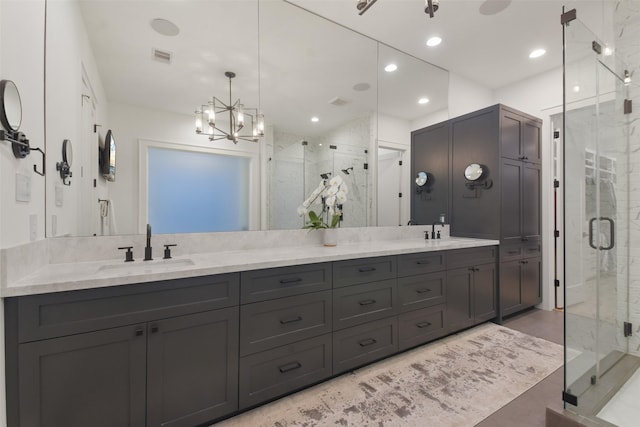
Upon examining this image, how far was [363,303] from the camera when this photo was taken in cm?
216

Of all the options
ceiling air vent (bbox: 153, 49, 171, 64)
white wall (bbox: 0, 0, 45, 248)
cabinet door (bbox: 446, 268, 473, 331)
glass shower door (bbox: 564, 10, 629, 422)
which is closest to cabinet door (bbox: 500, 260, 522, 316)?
cabinet door (bbox: 446, 268, 473, 331)

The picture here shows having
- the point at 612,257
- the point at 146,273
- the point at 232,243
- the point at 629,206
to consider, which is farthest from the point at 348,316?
the point at 629,206

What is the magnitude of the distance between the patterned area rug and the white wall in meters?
1.50

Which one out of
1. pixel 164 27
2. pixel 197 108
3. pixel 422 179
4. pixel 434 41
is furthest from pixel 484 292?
pixel 164 27

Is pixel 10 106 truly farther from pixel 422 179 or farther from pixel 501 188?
pixel 501 188

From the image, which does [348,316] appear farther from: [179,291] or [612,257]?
[612,257]

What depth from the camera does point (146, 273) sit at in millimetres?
1395

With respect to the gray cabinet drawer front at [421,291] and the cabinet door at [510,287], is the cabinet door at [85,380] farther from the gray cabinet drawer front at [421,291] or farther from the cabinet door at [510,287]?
the cabinet door at [510,287]

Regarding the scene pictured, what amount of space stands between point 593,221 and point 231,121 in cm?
289

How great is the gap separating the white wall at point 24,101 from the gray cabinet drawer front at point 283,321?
1.11 meters

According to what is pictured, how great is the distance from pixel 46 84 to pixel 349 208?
7.84 ft

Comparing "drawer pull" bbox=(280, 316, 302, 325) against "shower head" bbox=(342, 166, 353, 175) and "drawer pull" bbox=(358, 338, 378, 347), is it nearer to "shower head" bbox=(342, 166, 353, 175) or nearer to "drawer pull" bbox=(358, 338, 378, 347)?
"drawer pull" bbox=(358, 338, 378, 347)

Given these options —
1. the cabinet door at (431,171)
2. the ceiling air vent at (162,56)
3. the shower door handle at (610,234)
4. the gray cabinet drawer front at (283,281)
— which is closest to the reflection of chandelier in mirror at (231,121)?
the ceiling air vent at (162,56)

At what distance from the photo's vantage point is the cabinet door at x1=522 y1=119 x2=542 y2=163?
11.6ft
